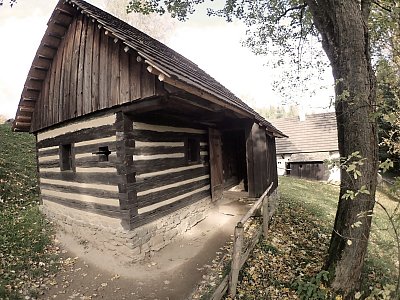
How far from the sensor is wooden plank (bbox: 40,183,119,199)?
21.4 ft

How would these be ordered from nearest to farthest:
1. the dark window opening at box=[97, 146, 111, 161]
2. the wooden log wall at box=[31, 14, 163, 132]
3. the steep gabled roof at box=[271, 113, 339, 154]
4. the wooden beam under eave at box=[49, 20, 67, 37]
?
1. the wooden log wall at box=[31, 14, 163, 132]
2. the dark window opening at box=[97, 146, 111, 161]
3. the wooden beam under eave at box=[49, 20, 67, 37]
4. the steep gabled roof at box=[271, 113, 339, 154]

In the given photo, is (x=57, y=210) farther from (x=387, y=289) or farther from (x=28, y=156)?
(x=387, y=289)

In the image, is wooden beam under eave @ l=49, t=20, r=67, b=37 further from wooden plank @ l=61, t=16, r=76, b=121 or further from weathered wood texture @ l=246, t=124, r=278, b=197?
weathered wood texture @ l=246, t=124, r=278, b=197

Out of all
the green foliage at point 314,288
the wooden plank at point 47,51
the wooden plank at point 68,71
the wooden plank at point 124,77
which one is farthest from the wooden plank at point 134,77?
the green foliage at point 314,288

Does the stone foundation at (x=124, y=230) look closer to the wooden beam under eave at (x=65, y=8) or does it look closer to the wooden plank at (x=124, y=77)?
the wooden plank at (x=124, y=77)

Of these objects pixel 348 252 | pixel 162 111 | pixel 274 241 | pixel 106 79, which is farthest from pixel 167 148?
pixel 348 252

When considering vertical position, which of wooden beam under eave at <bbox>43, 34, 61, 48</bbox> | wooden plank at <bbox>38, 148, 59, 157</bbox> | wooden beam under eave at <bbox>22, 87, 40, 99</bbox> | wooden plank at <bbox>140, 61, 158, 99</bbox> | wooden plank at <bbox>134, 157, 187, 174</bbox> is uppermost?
wooden beam under eave at <bbox>43, 34, 61, 48</bbox>

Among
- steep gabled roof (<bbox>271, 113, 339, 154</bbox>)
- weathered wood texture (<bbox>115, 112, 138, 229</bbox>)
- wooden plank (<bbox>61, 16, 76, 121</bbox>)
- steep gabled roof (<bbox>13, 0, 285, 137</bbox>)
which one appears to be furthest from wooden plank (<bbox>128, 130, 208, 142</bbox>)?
steep gabled roof (<bbox>271, 113, 339, 154</bbox>)

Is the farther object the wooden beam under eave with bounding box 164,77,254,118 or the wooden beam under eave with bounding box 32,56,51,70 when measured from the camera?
the wooden beam under eave with bounding box 32,56,51,70

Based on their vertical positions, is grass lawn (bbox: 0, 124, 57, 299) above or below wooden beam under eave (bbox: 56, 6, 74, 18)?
below

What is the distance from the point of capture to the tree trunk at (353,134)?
453cm

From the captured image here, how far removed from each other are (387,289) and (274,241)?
158 inches

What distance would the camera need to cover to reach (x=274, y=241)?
6.89m

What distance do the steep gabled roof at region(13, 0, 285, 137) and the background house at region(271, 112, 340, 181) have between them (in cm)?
1726
